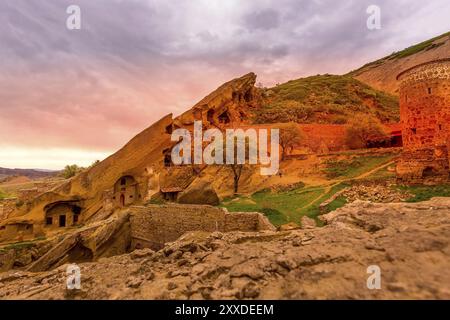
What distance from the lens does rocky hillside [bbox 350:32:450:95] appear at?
66562 mm

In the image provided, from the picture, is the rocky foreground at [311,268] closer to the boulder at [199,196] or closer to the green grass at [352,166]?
the boulder at [199,196]

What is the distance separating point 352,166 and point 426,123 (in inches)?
404

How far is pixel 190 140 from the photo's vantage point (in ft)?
107

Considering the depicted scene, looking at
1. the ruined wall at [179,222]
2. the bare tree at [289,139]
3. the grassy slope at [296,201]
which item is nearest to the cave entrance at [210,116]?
the bare tree at [289,139]

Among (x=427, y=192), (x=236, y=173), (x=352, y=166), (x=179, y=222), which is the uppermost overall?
(x=352, y=166)

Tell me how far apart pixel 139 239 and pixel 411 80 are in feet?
62.7

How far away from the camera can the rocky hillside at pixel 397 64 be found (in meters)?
66.6

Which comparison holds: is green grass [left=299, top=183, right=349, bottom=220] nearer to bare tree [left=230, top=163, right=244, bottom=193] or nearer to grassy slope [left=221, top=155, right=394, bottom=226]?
grassy slope [left=221, top=155, right=394, bottom=226]

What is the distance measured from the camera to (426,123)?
14977mm

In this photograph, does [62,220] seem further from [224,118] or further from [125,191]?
[224,118]

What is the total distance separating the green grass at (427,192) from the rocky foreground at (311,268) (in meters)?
5.53

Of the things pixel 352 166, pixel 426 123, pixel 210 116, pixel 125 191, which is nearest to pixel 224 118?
pixel 210 116

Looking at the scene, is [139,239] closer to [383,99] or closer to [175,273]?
[175,273]
